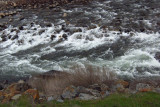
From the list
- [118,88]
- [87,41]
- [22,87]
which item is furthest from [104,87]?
[87,41]

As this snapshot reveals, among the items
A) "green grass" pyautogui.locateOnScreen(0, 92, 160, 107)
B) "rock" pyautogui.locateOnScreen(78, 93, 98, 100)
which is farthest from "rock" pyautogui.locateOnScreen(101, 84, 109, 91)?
"green grass" pyautogui.locateOnScreen(0, 92, 160, 107)

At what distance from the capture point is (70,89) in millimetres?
7062

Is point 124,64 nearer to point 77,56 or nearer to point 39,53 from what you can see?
point 77,56

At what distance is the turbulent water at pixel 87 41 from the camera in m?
10.2

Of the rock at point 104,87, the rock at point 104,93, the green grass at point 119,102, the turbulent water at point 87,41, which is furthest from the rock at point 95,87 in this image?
the turbulent water at point 87,41

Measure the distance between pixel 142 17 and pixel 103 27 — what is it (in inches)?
154

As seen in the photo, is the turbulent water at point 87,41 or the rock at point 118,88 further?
the turbulent water at point 87,41

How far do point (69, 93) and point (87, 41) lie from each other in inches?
251

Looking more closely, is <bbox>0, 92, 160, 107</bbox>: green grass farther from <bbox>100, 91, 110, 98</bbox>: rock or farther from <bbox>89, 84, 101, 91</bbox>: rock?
<bbox>89, 84, 101, 91</bbox>: rock

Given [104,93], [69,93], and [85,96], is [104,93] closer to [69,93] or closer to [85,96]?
[85,96]

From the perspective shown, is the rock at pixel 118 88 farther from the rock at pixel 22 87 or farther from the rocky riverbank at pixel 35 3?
the rocky riverbank at pixel 35 3

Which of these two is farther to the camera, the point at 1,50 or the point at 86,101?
the point at 1,50

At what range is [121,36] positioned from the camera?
1277cm

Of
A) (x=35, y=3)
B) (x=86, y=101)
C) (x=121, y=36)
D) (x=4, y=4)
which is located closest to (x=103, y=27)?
(x=121, y=36)
